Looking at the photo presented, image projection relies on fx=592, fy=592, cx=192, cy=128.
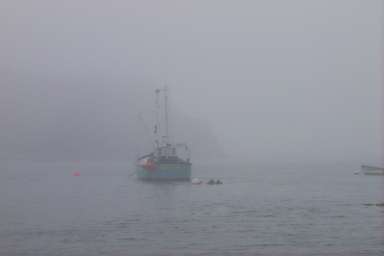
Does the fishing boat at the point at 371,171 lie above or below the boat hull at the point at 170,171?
below

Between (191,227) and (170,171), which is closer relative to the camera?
(191,227)

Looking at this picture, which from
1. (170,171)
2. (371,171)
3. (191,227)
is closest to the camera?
(191,227)

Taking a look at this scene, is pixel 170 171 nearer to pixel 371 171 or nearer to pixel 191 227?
pixel 191 227

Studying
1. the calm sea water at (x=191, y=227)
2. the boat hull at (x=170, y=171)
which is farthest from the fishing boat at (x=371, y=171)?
the calm sea water at (x=191, y=227)

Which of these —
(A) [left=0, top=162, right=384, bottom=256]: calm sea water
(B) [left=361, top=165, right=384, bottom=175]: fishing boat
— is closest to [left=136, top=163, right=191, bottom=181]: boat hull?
(A) [left=0, top=162, right=384, bottom=256]: calm sea water

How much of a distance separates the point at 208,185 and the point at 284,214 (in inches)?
1627

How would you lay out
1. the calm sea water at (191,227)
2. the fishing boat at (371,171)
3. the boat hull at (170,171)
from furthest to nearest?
1. the fishing boat at (371,171)
2. the boat hull at (170,171)
3. the calm sea water at (191,227)

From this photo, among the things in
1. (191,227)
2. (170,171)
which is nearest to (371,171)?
(170,171)

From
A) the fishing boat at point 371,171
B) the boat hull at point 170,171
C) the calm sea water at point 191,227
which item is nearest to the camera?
the calm sea water at point 191,227

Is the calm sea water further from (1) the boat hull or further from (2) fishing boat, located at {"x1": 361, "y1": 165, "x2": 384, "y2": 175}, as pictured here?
(2) fishing boat, located at {"x1": 361, "y1": 165, "x2": 384, "y2": 175}

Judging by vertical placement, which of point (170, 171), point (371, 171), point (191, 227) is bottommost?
point (371, 171)

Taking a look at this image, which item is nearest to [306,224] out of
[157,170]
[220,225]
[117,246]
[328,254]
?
[220,225]

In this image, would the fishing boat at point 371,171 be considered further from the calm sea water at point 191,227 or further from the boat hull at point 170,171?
the calm sea water at point 191,227

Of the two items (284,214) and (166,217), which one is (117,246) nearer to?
(166,217)
